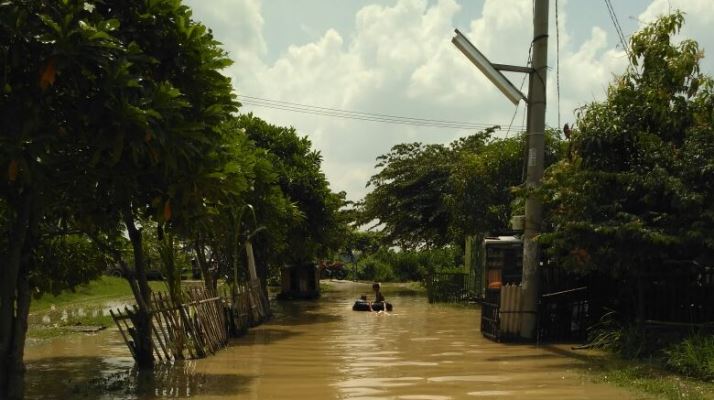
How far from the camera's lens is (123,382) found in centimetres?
1073

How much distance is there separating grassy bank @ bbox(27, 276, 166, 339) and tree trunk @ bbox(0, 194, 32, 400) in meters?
2.65

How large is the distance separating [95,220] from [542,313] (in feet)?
28.7

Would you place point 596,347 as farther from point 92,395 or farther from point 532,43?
point 92,395

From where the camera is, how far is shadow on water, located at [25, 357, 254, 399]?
9.87 metres

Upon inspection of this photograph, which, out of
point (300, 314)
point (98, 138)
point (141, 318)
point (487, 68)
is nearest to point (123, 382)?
point (141, 318)

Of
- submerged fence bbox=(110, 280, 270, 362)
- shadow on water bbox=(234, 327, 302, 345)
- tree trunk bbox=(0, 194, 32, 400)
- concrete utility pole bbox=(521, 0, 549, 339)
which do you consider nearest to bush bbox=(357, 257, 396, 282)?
shadow on water bbox=(234, 327, 302, 345)

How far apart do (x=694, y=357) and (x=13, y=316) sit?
8.67m

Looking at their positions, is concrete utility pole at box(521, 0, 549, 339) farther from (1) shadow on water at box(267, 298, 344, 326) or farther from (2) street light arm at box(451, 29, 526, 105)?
(1) shadow on water at box(267, 298, 344, 326)

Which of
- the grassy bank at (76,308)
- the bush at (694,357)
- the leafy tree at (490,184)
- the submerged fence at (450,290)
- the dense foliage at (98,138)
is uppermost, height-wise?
the leafy tree at (490,184)

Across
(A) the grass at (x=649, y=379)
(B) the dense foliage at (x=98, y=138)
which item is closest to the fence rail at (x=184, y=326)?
(B) the dense foliage at (x=98, y=138)

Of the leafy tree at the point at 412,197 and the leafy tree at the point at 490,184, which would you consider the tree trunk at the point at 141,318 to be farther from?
the leafy tree at the point at 412,197

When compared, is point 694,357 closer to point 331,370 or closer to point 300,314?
point 331,370

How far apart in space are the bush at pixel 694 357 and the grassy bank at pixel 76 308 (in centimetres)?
899

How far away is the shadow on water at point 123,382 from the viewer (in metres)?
9.87
